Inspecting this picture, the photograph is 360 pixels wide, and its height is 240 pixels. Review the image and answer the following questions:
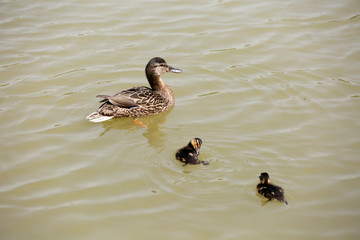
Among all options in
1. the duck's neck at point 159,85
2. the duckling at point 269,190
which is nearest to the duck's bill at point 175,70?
the duck's neck at point 159,85

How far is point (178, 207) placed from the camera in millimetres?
4527

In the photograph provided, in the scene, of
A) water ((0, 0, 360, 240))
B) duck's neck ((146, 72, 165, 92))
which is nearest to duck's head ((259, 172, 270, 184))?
water ((0, 0, 360, 240))

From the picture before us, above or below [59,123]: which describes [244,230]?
below

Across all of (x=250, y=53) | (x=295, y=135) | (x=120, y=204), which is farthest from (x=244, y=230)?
(x=250, y=53)

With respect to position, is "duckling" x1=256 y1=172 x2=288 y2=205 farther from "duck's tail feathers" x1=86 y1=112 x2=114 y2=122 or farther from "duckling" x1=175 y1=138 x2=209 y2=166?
"duck's tail feathers" x1=86 y1=112 x2=114 y2=122

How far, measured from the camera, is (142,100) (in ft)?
21.7

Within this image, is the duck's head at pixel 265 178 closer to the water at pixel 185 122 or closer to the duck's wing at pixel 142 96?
the water at pixel 185 122

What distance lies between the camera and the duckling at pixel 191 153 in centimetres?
493

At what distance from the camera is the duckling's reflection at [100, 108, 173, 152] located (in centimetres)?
584

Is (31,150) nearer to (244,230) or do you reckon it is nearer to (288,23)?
(244,230)

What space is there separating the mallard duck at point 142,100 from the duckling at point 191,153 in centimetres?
162

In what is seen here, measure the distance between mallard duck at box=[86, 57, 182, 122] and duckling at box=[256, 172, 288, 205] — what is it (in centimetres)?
254

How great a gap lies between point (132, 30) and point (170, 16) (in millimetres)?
1040

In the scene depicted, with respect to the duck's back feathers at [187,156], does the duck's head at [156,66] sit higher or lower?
higher
